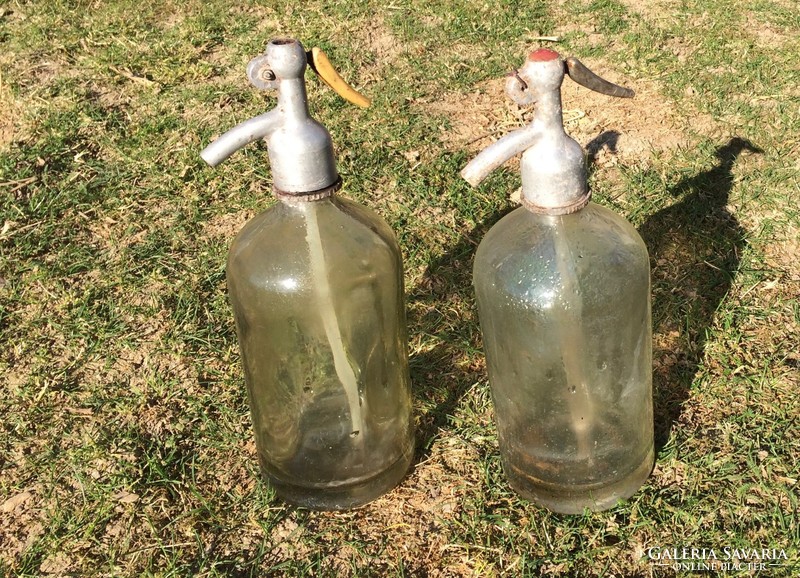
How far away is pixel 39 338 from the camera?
8.87 ft

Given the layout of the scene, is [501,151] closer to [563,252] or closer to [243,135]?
[563,252]

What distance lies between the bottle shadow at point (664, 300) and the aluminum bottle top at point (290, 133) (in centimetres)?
83

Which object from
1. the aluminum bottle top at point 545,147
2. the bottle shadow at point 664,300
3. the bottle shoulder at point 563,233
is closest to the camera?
the aluminum bottle top at point 545,147

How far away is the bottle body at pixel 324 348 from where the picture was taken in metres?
1.80

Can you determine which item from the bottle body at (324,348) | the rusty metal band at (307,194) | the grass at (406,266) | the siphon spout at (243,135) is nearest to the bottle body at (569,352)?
the grass at (406,266)

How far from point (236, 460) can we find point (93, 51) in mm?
2691

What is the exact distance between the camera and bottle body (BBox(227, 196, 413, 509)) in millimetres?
1805

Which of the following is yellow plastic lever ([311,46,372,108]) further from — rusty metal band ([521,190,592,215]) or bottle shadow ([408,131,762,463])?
bottle shadow ([408,131,762,463])

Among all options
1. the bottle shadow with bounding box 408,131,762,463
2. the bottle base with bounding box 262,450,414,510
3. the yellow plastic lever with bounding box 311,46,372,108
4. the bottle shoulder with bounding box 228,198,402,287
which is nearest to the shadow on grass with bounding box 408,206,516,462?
the bottle shadow with bounding box 408,131,762,463

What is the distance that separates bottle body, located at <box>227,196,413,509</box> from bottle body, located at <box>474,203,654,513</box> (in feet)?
0.73

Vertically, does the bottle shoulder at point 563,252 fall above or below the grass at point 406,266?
above

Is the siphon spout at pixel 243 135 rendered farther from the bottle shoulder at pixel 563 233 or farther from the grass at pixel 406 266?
the grass at pixel 406 266

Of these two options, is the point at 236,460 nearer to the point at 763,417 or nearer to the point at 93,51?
the point at 763,417

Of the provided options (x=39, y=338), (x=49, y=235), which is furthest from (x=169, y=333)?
(x=49, y=235)
